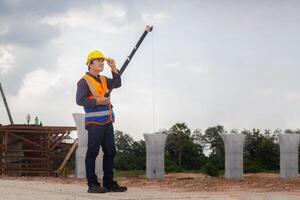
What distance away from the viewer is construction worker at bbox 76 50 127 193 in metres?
7.45

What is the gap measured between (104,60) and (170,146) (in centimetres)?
3955

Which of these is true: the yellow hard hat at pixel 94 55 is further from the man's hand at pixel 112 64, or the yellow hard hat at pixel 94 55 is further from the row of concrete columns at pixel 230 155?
the row of concrete columns at pixel 230 155

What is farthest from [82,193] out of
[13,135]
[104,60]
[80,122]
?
[13,135]

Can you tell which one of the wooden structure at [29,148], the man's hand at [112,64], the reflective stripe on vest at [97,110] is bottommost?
the wooden structure at [29,148]

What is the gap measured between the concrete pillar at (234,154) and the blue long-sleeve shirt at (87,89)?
9.06 meters

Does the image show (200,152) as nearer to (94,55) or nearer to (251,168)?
(251,168)

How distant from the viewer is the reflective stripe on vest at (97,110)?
7.48 metres

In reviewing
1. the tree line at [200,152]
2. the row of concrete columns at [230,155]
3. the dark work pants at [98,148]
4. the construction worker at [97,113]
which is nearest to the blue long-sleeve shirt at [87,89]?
the construction worker at [97,113]

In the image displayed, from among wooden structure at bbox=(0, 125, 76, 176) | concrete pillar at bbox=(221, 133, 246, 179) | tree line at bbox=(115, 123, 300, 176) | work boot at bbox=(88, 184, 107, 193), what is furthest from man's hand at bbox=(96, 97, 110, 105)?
tree line at bbox=(115, 123, 300, 176)

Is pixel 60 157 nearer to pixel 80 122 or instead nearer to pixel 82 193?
pixel 80 122

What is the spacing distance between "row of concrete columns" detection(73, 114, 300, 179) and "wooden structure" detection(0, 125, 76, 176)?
1262cm

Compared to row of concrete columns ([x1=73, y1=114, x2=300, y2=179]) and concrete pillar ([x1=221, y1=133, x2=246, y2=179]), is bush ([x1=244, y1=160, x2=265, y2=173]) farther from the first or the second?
concrete pillar ([x1=221, y1=133, x2=246, y2=179])

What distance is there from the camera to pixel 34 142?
29.4 meters

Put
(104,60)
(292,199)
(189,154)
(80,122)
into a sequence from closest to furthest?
1. (292,199)
2. (104,60)
3. (80,122)
4. (189,154)
